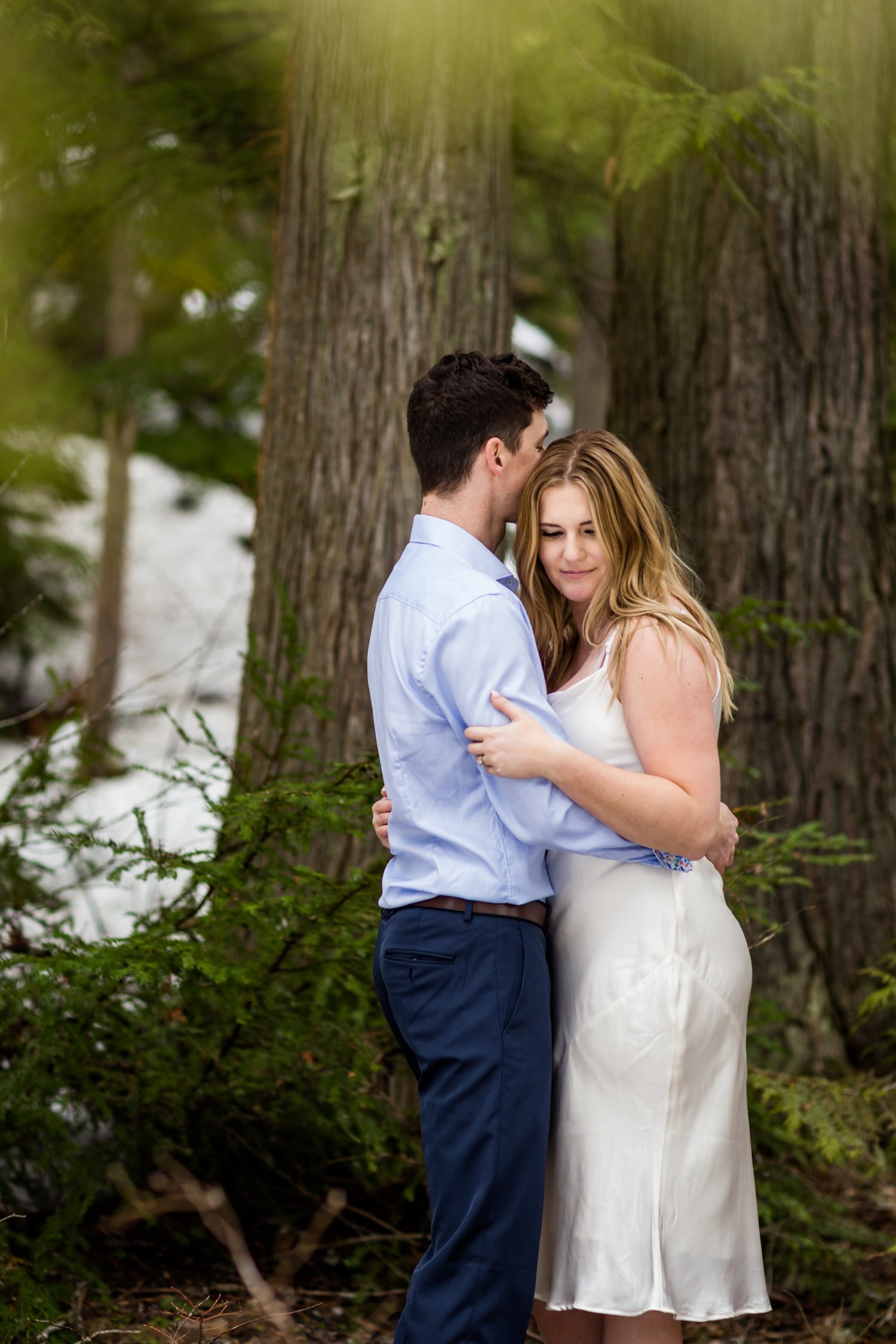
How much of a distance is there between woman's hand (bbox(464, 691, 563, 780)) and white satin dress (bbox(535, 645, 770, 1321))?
293mm

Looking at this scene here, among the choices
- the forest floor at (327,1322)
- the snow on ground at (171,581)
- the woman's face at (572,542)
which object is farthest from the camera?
the snow on ground at (171,581)

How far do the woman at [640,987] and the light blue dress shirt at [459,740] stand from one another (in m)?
0.07

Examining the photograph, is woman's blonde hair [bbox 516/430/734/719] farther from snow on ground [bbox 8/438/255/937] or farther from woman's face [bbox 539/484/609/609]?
snow on ground [bbox 8/438/255/937]

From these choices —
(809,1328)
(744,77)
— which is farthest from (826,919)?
(744,77)

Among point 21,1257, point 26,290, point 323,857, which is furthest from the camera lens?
point 26,290

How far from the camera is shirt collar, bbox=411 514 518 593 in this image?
7.61 ft

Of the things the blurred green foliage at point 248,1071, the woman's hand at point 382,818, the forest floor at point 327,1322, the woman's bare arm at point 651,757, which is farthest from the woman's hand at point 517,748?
the forest floor at point 327,1322

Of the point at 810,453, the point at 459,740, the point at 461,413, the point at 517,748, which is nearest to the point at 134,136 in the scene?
the point at 810,453

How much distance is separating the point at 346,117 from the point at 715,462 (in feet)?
6.39

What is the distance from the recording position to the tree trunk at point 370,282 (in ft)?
13.1

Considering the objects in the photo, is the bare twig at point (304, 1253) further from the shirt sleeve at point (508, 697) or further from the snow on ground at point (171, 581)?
the snow on ground at point (171, 581)

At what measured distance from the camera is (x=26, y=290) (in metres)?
5.88

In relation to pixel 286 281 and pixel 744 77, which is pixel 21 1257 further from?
pixel 744 77

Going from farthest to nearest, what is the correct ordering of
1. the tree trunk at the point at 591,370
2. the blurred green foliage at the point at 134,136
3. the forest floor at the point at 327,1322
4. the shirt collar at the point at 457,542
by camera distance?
the tree trunk at the point at 591,370 → the blurred green foliage at the point at 134,136 → the forest floor at the point at 327,1322 → the shirt collar at the point at 457,542
